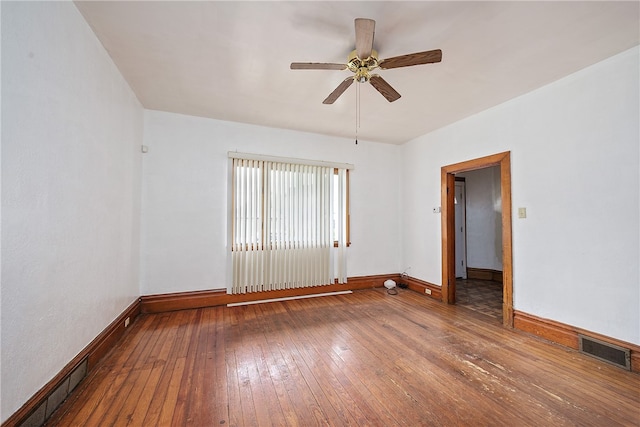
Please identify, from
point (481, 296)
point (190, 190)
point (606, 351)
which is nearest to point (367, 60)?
point (190, 190)

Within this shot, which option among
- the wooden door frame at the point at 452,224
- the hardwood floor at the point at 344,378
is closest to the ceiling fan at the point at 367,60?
the wooden door frame at the point at 452,224

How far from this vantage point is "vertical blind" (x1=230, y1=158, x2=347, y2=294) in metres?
3.83

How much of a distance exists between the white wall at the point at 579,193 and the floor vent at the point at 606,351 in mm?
104

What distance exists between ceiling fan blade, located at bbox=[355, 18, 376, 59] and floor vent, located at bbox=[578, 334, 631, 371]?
3.31m

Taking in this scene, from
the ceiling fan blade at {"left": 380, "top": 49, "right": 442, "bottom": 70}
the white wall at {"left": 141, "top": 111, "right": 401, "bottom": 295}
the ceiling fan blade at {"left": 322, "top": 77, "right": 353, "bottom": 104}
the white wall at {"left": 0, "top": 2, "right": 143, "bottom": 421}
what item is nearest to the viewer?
the white wall at {"left": 0, "top": 2, "right": 143, "bottom": 421}

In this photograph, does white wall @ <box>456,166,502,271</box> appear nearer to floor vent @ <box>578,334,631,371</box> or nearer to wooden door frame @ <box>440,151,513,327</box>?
wooden door frame @ <box>440,151,513,327</box>

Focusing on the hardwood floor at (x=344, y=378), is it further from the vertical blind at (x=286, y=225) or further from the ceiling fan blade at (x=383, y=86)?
the ceiling fan blade at (x=383, y=86)

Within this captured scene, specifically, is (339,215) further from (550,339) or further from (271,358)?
(550,339)

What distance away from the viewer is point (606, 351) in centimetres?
226

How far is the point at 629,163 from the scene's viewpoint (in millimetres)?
2197

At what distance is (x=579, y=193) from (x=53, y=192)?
14.5ft

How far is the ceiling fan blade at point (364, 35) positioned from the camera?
1638 millimetres

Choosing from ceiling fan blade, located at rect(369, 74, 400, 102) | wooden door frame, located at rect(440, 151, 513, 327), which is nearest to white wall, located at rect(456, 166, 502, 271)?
wooden door frame, located at rect(440, 151, 513, 327)

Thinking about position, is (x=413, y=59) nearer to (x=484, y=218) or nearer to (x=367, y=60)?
(x=367, y=60)
